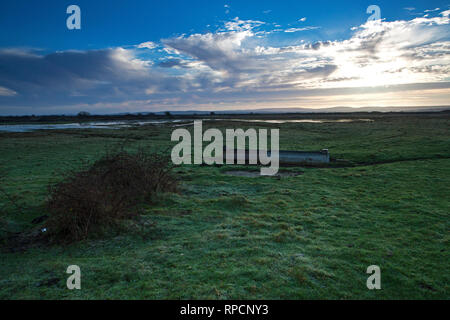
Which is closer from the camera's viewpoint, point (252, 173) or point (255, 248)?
point (255, 248)

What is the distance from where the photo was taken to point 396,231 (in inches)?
307

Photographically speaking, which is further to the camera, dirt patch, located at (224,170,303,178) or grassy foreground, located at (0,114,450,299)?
dirt patch, located at (224,170,303,178)

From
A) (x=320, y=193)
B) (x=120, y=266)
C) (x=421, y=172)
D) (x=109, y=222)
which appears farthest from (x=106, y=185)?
(x=421, y=172)

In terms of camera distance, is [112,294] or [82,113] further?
[82,113]

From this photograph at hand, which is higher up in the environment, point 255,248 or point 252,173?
point 252,173

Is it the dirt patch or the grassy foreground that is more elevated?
the dirt patch

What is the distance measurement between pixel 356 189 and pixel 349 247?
6.59m

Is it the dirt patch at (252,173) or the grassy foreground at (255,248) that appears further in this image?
the dirt patch at (252,173)

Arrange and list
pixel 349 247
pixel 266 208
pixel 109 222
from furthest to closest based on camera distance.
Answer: pixel 266 208 → pixel 109 222 → pixel 349 247

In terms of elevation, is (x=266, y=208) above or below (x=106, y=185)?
below

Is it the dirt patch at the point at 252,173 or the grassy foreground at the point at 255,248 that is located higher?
the dirt patch at the point at 252,173

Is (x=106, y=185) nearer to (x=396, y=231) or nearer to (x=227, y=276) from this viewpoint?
(x=227, y=276)

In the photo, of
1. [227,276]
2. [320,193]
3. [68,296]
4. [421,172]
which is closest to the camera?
[68,296]
